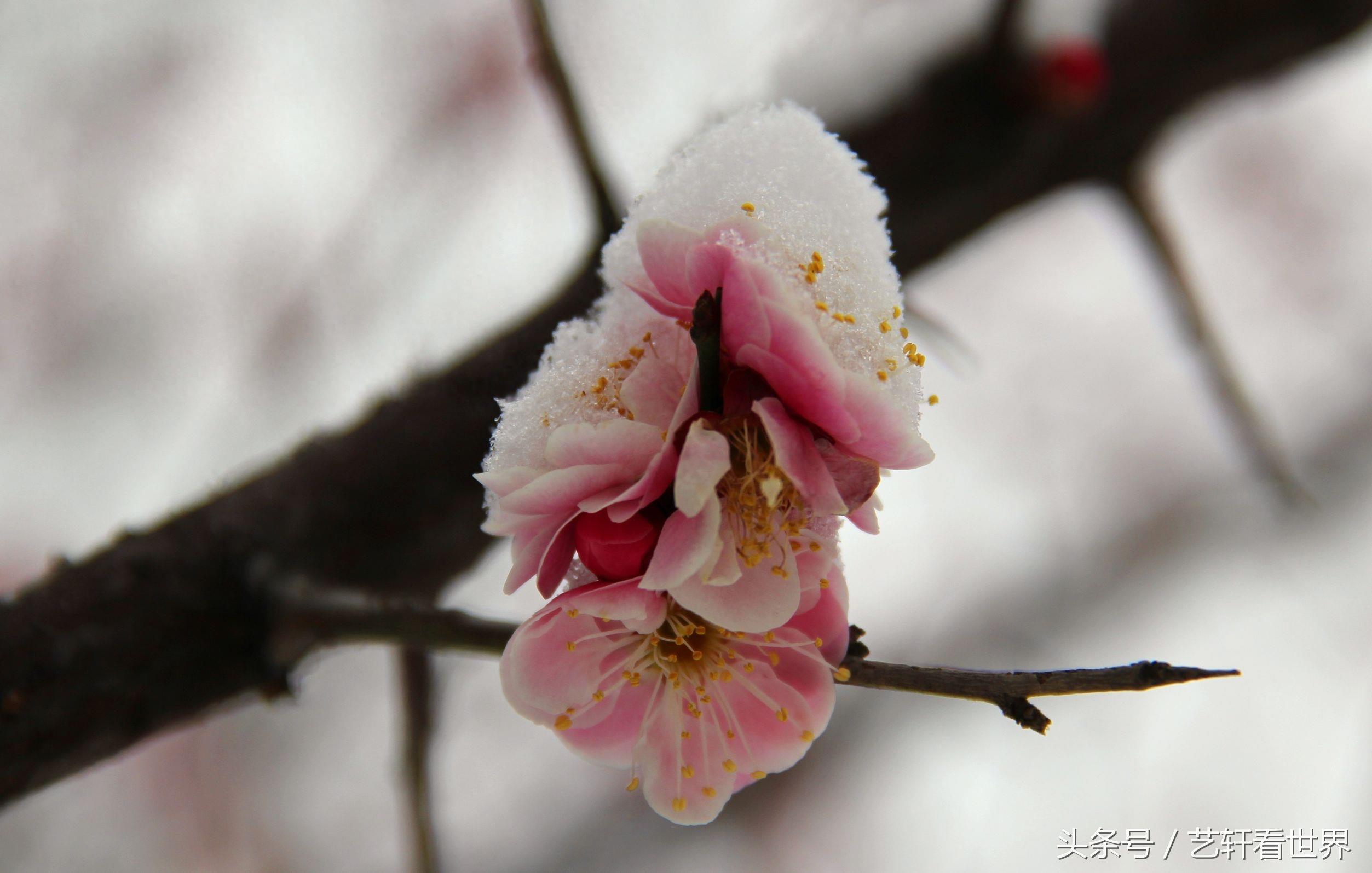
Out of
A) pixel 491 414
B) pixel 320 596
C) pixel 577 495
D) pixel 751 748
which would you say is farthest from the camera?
pixel 491 414

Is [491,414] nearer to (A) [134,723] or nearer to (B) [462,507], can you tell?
(B) [462,507]

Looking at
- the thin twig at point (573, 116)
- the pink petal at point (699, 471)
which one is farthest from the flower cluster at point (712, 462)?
the thin twig at point (573, 116)

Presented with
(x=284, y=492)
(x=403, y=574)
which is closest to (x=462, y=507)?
(x=403, y=574)

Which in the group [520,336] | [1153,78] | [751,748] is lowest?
[751,748]

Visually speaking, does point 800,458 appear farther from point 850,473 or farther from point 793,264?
point 793,264

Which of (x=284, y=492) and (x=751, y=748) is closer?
(x=751, y=748)

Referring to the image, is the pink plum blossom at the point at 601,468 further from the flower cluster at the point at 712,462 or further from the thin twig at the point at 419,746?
the thin twig at the point at 419,746

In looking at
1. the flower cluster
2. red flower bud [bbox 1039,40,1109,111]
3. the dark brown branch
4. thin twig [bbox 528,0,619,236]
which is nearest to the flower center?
the flower cluster
